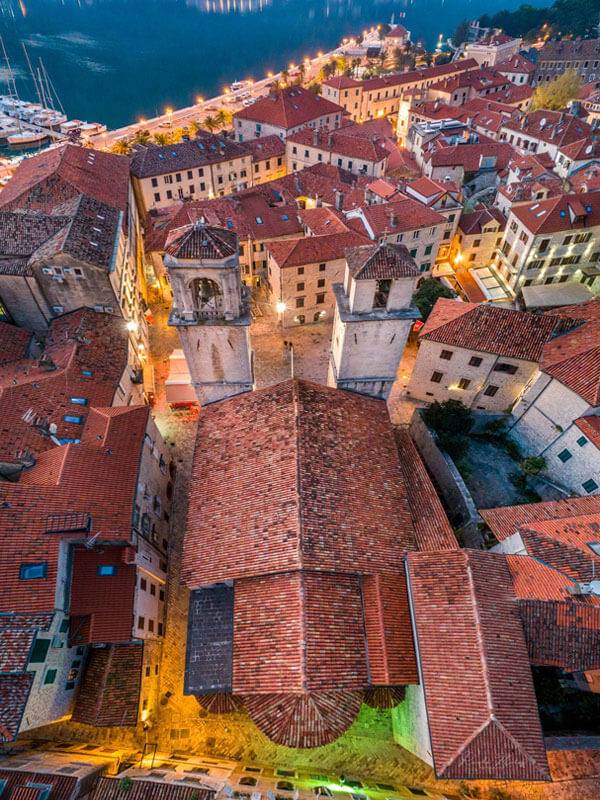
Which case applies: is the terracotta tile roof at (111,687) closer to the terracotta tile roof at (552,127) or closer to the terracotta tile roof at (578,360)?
the terracotta tile roof at (578,360)

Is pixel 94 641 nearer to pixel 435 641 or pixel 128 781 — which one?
pixel 128 781

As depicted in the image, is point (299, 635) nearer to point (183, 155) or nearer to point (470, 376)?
point (470, 376)

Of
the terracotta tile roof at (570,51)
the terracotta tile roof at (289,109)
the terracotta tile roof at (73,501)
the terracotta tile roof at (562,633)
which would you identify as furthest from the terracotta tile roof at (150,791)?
the terracotta tile roof at (570,51)

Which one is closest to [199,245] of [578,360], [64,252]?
[64,252]

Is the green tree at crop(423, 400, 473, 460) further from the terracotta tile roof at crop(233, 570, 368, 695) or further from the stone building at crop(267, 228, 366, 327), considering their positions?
the stone building at crop(267, 228, 366, 327)

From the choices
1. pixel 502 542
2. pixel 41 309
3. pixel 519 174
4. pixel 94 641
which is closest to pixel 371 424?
pixel 502 542

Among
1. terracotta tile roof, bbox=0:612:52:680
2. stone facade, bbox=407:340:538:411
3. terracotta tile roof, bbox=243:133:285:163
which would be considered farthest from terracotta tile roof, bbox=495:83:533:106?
terracotta tile roof, bbox=0:612:52:680

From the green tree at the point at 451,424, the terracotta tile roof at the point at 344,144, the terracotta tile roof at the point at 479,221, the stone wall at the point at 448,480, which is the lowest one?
the stone wall at the point at 448,480

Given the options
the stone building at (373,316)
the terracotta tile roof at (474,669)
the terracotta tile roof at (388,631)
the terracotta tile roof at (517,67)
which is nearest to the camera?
the terracotta tile roof at (474,669)
